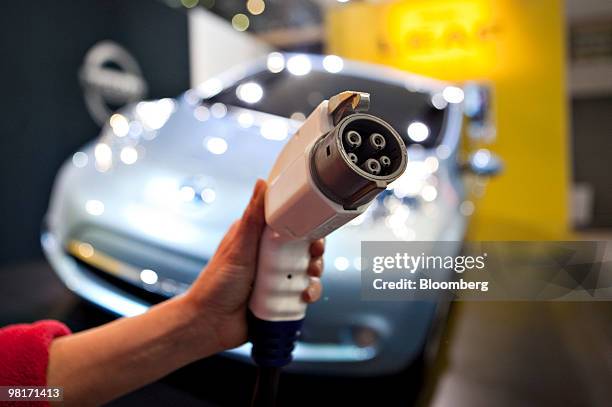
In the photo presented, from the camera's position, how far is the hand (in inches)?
13.9

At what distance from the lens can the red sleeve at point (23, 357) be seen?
1.21ft

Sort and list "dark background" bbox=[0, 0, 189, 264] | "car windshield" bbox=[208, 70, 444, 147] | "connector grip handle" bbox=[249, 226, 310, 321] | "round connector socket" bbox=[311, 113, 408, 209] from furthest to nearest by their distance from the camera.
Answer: "dark background" bbox=[0, 0, 189, 264], "car windshield" bbox=[208, 70, 444, 147], "connector grip handle" bbox=[249, 226, 310, 321], "round connector socket" bbox=[311, 113, 408, 209]

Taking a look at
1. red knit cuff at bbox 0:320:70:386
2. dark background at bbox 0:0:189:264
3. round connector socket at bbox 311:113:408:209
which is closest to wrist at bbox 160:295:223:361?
red knit cuff at bbox 0:320:70:386

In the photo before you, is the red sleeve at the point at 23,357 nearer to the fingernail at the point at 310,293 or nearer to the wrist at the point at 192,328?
the wrist at the point at 192,328

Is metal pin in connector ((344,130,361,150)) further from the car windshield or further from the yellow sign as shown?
the yellow sign

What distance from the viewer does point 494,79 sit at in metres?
0.49

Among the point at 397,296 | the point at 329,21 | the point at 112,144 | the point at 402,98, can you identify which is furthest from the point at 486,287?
the point at 112,144

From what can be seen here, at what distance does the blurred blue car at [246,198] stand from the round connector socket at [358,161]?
0.17 metres

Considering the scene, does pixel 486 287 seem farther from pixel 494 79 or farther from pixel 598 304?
pixel 494 79

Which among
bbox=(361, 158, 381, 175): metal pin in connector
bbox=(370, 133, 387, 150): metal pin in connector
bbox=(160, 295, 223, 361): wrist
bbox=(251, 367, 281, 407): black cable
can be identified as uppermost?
bbox=(370, 133, 387, 150): metal pin in connector

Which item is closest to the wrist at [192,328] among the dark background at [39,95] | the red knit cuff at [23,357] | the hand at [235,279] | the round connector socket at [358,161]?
the hand at [235,279]

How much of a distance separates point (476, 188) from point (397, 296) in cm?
21

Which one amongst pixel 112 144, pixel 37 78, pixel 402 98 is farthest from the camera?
pixel 37 78

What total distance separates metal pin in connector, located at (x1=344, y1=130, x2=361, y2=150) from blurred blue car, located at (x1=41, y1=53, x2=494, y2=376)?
0.58ft
